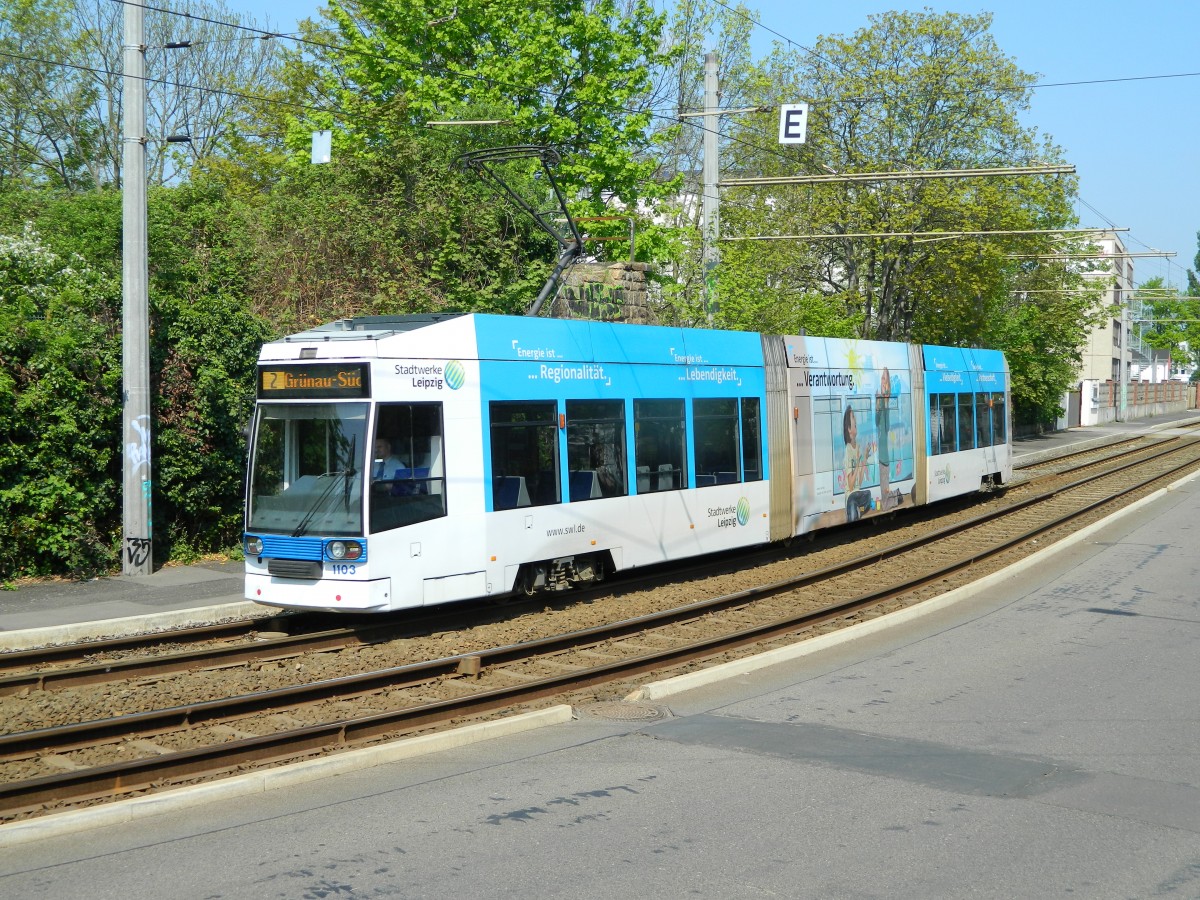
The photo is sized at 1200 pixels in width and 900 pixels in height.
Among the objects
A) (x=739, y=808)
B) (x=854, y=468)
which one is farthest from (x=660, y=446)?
(x=739, y=808)

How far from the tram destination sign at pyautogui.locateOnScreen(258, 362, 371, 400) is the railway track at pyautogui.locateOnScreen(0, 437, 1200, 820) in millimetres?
2606

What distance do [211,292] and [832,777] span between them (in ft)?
46.9

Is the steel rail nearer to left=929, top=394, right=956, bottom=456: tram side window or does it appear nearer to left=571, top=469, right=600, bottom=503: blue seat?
left=571, top=469, right=600, bottom=503: blue seat

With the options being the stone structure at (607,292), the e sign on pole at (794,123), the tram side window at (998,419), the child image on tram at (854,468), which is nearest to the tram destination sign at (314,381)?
the child image on tram at (854,468)

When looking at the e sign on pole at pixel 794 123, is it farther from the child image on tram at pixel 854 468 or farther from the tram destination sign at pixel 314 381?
the tram destination sign at pixel 314 381

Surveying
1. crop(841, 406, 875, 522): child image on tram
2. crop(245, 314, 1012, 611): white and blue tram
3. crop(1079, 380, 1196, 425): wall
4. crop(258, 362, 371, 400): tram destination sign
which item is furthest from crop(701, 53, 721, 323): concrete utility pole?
crop(1079, 380, 1196, 425): wall

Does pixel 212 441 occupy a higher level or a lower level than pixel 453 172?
lower

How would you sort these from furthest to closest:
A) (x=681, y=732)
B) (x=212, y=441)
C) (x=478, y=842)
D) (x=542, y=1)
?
(x=542, y=1) < (x=212, y=441) < (x=681, y=732) < (x=478, y=842)

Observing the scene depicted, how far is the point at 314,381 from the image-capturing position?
1163cm

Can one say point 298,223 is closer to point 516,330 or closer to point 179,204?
point 179,204

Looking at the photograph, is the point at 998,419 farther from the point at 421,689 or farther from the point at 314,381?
the point at 421,689

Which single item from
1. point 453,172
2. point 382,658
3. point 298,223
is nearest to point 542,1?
point 453,172

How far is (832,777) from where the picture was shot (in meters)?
7.52

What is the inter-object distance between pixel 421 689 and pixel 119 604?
18.7 feet
